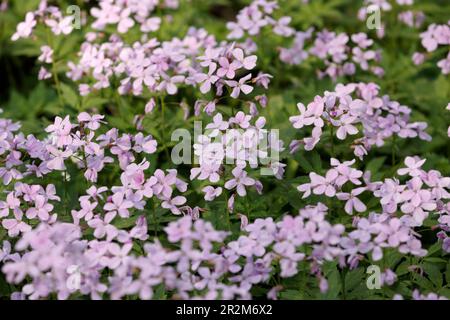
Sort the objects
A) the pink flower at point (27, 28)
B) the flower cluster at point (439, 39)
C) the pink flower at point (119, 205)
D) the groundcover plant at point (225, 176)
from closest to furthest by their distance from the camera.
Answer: the groundcover plant at point (225, 176)
the pink flower at point (119, 205)
the flower cluster at point (439, 39)
the pink flower at point (27, 28)

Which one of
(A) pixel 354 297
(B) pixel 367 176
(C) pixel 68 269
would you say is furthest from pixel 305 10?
(C) pixel 68 269

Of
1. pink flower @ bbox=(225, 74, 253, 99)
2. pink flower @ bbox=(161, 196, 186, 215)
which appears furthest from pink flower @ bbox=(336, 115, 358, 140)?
pink flower @ bbox=(161, 196, 186, 215)

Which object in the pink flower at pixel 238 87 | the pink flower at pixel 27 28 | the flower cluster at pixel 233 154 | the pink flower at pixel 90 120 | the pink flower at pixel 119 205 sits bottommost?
the pink flower at pixel 119 205

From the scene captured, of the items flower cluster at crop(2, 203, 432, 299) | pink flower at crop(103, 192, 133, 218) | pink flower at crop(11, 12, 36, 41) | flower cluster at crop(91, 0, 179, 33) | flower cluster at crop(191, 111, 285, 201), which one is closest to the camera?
flower cluster at crop(2, 203, 432, 299)

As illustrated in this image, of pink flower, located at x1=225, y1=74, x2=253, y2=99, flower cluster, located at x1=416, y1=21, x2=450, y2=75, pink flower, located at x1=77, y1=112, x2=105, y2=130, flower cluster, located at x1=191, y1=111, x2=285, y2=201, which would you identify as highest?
flower cluster, located at x1=416, y1=21, x2=450, y2=75

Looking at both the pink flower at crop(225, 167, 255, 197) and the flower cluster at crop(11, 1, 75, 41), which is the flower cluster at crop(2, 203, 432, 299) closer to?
the pink flower at crop(225, 167, 255, 197)

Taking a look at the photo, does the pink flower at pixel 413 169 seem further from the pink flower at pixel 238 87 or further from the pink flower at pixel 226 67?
the pink flower at pixel 226 67

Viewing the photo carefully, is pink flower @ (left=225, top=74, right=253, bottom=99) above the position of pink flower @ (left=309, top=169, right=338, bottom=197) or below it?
above

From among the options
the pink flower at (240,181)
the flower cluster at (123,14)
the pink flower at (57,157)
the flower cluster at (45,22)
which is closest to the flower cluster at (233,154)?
the pink flower at (240,181)
